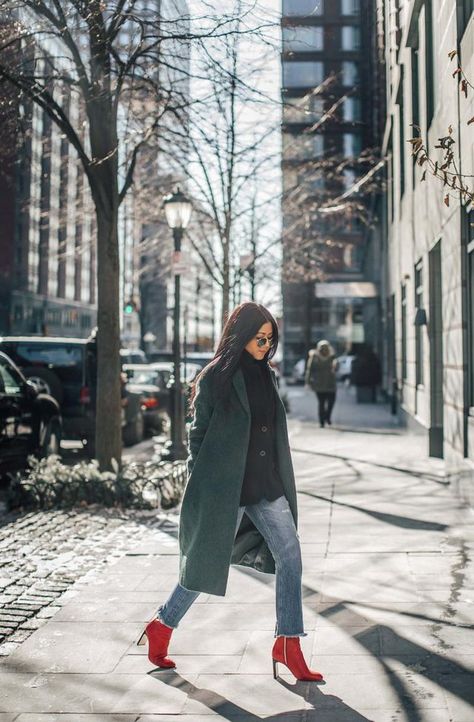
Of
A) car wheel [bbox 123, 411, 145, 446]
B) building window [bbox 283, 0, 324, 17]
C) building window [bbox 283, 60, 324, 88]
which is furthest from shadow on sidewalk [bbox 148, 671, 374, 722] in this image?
building window [bbox 283, 60, 324, 88]

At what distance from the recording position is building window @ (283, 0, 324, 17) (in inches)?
345

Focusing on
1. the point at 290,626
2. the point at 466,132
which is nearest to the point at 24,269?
the point at 466,132

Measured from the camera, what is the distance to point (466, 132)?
357 inches

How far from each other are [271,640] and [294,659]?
0.73 meters

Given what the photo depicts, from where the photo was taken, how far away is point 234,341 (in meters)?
4.66

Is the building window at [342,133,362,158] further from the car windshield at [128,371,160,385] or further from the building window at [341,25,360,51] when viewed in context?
the car windshield at [128,371,160,385]

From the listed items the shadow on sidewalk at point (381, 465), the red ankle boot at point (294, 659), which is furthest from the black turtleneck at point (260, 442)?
the shadow on sidewalk at point (381, 465)

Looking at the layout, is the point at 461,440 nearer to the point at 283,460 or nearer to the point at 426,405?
the point at 426,405

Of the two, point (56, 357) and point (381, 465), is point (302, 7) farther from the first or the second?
point (56, 357)

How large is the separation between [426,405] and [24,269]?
2276 inches

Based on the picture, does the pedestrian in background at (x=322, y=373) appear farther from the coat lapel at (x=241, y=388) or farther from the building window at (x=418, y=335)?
the coat lapel at (x=241, y=388)

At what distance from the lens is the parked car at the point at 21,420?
11.2 m

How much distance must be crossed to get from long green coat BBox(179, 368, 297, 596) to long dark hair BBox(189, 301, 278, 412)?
0.04m

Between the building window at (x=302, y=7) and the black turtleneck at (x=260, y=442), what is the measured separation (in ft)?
16.3
